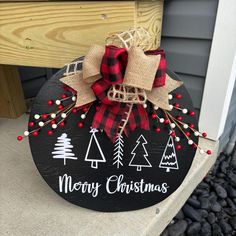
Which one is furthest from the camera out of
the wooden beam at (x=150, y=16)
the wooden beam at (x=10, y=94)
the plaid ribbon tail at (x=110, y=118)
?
the wooden beam at (x=10, y=94)

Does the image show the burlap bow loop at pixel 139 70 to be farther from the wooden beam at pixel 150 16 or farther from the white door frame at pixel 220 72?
the white door frame at pixel 220 72

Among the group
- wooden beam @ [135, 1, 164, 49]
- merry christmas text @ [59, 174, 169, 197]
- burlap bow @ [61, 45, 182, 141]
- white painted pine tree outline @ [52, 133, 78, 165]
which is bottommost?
merry christmas text @ [59, 174, 169, 197]


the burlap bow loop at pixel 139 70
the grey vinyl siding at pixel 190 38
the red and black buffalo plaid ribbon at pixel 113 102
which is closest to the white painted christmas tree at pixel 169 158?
the red and black buffalo plaid ribbon at pixel 113 102

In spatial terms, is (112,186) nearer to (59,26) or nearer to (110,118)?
(110,118)

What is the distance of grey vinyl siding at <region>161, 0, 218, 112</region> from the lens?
102cm

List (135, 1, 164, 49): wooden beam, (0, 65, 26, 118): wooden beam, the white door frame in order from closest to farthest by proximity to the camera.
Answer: (135, 1, 164, 49): wooden beam < the white door frame < (0, 65, 26, 118): wooden beam

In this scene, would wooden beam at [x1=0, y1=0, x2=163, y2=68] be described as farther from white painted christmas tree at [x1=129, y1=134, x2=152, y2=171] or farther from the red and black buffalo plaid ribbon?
white painted christmas tree at [x1=129, y1=134, x2=152, y2=171]

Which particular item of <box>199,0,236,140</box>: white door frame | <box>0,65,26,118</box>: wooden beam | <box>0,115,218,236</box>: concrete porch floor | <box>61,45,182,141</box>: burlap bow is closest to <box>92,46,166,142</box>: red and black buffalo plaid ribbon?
<box>61,45,182,141</box>: burlap bow

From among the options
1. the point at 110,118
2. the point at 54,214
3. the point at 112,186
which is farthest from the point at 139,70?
the point at 54,214

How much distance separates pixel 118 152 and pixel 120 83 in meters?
0.26

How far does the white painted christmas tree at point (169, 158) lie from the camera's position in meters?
0.76

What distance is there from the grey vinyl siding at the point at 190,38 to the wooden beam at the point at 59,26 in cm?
21

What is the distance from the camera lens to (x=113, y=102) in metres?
0.65

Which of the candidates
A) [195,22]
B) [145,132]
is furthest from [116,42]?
[195,22]
